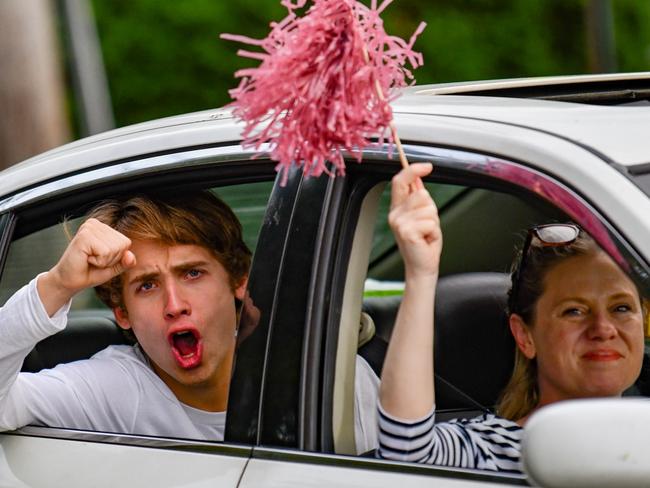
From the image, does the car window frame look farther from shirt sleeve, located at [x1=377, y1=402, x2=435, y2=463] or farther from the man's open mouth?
the man's open mouth

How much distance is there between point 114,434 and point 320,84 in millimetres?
933

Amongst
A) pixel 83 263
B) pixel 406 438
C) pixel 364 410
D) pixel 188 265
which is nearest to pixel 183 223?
pixel 188 265

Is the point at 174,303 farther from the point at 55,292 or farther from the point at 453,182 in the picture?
the point at 453,182

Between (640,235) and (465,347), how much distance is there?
3.63 ft

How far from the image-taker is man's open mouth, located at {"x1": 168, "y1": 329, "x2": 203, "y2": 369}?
284 cm

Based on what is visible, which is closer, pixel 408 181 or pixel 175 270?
pixel 408 181

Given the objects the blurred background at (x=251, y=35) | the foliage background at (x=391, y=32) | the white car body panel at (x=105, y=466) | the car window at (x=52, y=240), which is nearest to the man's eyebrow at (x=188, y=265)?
the car window at (x=52, y=240)

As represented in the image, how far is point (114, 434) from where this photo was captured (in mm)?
2645

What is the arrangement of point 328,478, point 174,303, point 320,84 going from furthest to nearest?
point 174,303
point 328,478
point 320,84

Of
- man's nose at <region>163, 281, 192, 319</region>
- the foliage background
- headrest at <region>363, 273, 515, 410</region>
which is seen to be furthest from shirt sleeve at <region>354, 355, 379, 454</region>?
the foliage background

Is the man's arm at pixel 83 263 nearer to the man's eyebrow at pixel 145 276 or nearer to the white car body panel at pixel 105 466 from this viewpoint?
the man's eyebrow at pixel 145 276

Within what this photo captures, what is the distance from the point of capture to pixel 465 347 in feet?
10.2

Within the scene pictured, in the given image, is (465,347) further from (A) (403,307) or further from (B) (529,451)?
(B) (529,451)

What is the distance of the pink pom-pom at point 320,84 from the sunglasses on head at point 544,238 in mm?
525
